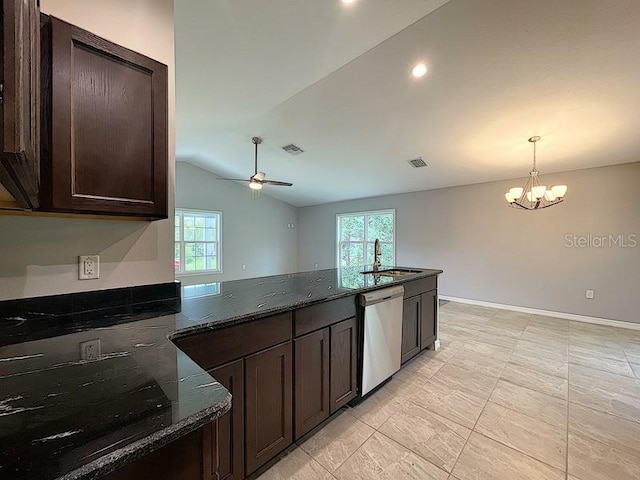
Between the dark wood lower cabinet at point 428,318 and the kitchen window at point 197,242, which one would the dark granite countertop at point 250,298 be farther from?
the kitchen window at point 197,242

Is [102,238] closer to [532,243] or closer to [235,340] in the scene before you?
[235,340]

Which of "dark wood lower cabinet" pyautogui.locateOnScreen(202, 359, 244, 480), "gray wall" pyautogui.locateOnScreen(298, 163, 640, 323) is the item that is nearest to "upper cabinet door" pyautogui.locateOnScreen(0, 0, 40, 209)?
"dark wood lower cabinet" pyautogui.locateOnScreen(202, 359, 244, 480)

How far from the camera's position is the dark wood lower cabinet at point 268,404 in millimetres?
1407

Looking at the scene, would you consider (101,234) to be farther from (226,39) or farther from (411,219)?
(411,219)

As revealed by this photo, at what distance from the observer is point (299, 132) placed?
436 cm

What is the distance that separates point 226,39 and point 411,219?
17.1ft

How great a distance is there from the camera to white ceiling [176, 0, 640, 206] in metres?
2.15

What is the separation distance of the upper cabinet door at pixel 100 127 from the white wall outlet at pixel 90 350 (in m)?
0.55

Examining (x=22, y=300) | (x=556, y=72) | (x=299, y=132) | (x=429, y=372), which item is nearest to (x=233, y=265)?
(x=299, y=132)

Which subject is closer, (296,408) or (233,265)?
(296,408)

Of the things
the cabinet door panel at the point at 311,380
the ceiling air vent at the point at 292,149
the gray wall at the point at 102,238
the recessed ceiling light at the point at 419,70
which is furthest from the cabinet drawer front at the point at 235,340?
the ceiling air vent at the point at 292,149

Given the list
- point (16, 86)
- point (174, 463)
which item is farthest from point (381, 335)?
point (16, 86)

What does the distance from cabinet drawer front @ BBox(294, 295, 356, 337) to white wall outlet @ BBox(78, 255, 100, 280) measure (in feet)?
3.49

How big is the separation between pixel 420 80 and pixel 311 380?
3.14 metres
